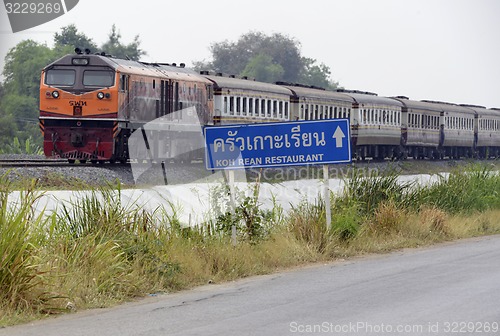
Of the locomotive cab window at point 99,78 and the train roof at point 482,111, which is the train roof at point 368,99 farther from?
the locomotive cab window at point 99,78

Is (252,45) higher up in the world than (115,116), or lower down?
higher up

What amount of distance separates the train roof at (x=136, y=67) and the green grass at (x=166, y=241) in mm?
14799

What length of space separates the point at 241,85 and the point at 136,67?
262 inches

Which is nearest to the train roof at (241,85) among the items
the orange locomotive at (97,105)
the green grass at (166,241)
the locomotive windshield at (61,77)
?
the orange locomotive at (97,105)

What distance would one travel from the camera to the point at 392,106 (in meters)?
54.8

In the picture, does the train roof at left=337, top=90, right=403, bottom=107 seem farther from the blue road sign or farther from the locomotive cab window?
the blue road sign

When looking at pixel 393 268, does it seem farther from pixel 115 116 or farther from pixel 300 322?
pixel 115 116

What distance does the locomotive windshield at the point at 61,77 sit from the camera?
33406 mm

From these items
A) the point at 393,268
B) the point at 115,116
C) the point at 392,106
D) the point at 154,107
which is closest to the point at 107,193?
the point at 393,268

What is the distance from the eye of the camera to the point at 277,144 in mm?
15578

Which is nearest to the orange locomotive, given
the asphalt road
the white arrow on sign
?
the white arrow on sign

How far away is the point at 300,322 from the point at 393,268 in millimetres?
4834

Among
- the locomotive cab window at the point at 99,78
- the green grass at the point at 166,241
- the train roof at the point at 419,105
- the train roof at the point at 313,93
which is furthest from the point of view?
the train roof at the point at 419,105

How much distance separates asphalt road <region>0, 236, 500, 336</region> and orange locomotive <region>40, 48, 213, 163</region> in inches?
738
